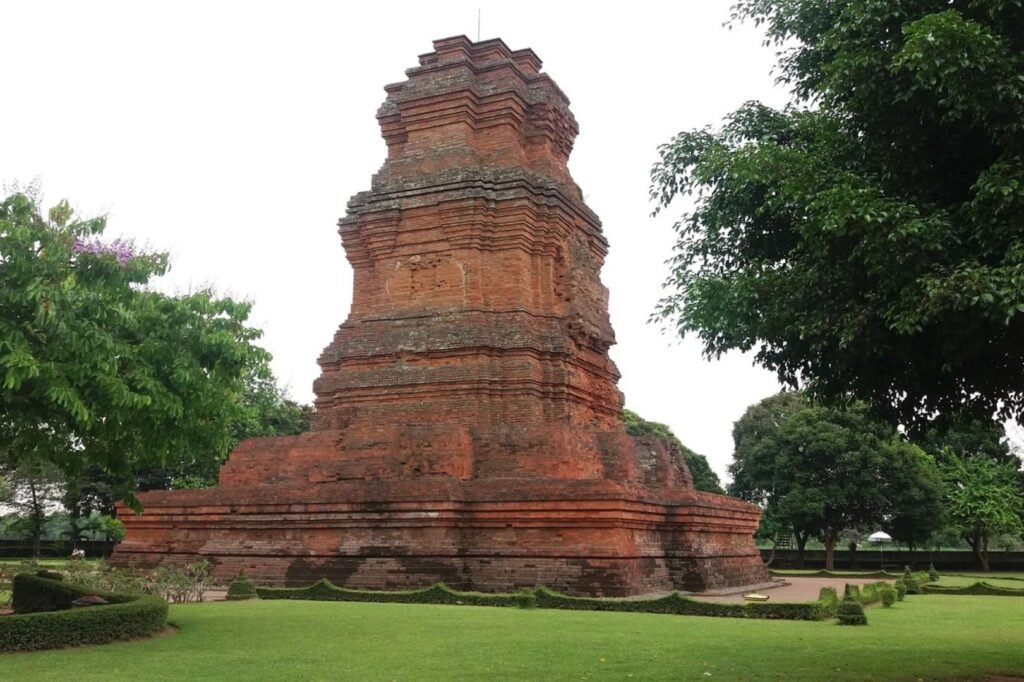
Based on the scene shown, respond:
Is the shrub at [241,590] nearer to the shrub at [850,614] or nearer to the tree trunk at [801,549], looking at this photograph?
the shrub at [850,614]

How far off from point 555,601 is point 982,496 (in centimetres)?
3199

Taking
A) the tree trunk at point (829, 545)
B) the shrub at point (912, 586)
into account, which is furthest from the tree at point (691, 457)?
the shrub at point (912, 586)

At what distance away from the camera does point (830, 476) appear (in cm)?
3959

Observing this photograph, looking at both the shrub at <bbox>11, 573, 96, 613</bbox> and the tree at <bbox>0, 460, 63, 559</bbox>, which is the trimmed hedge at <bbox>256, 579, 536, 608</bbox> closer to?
the shrub at <bbox>11, 573, 96, 613</bbox>

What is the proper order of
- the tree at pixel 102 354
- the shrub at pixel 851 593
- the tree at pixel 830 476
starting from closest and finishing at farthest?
the tree at pixel 102 354, the shrub at pixel 851 593, the tree at pixel 830 476

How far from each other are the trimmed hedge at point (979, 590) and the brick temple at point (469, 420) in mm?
5596

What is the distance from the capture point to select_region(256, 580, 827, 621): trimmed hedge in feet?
44.9

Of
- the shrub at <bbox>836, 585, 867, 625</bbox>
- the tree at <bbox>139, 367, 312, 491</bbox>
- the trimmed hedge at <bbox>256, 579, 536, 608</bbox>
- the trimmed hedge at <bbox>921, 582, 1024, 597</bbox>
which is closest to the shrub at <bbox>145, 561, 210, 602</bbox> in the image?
the trimmed hedge at <bbox>256, 579, 536, 608</bbox>

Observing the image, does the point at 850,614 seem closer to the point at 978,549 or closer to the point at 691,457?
the point at 978,549

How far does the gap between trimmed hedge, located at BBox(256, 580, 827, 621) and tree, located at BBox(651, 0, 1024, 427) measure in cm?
574

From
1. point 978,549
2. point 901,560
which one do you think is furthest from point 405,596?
point 901,560

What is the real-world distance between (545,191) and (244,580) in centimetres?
1035

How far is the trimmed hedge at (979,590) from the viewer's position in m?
21.5

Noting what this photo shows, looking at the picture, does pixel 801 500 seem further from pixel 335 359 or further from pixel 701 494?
pixel 335 359
